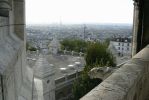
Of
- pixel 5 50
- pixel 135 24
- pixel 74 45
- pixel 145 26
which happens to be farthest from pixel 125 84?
pixel 74 45

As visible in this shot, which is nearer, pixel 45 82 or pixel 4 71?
pixel 4 71

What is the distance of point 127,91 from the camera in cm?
255

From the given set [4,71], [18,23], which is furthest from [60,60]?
[4,71]

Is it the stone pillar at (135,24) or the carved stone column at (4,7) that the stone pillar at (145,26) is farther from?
the carved stone column at (4,7)

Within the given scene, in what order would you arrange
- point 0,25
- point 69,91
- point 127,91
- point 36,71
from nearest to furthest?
point 127,91
point 0,25
point 36,71
point 69,91

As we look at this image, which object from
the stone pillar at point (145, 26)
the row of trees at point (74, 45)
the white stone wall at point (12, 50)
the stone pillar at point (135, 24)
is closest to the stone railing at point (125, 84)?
the white stone wall at point (12, 50)

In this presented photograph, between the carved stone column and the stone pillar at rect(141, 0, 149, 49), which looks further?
the stone pillar at rect(141, 0, 149, 49)

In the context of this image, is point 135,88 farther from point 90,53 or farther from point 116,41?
point 116,41

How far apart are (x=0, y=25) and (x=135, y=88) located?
1.91 meters

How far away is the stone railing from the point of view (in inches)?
89.5

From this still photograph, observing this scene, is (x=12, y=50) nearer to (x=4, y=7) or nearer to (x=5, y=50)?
(x=5, y=50)

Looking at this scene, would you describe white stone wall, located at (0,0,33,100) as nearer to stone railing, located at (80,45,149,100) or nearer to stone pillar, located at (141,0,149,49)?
stone railing, located at (80,45,149,100)

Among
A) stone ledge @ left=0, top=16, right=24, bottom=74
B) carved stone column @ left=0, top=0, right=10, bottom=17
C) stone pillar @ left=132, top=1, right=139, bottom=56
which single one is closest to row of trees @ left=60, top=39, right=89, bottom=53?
stone pillar @ left=132, top=1, right=139, bottom=56

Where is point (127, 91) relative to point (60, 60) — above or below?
above
